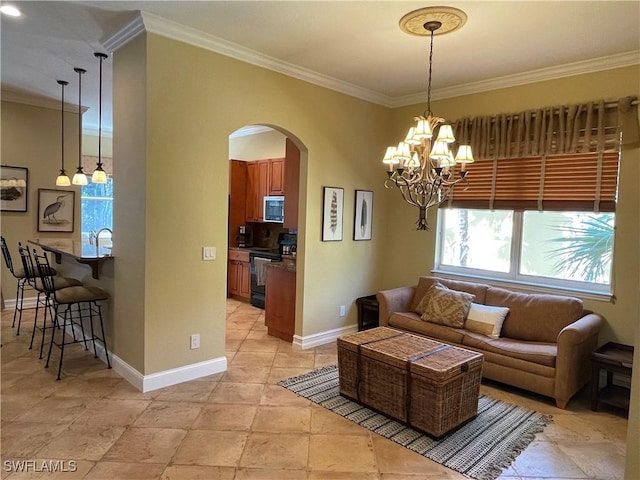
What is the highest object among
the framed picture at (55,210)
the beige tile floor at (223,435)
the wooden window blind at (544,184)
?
the wooden window blind at (544,184)

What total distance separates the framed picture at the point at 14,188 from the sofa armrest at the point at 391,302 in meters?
5.16

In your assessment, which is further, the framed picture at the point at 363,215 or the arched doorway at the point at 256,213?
the arched doorway at the point at 256,213

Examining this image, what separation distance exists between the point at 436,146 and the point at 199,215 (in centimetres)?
202

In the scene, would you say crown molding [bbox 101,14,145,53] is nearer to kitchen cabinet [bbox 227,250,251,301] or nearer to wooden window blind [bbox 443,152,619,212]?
wooden window blind [bbox 443,152,619,212]

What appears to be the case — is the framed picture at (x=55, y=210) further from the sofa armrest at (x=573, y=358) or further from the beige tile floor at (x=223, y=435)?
the sofa armrest at (x=573, y=358)

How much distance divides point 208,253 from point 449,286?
2.56 meters

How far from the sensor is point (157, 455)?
99.7 inches

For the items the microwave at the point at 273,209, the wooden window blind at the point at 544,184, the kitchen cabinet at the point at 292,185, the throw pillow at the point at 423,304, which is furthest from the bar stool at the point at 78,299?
the wooden window blind at the point at 544,184

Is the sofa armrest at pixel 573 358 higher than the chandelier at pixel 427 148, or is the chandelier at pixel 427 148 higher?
the chandelier at pixel 427 148

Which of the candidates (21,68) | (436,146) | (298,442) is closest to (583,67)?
(436,146)

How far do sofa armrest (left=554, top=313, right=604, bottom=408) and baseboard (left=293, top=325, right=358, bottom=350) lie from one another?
236 centimetres

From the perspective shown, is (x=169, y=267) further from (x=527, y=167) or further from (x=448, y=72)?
(x=527, y=167)

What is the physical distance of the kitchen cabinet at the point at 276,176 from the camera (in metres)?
6.72

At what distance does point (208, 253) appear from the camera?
3.68 m
